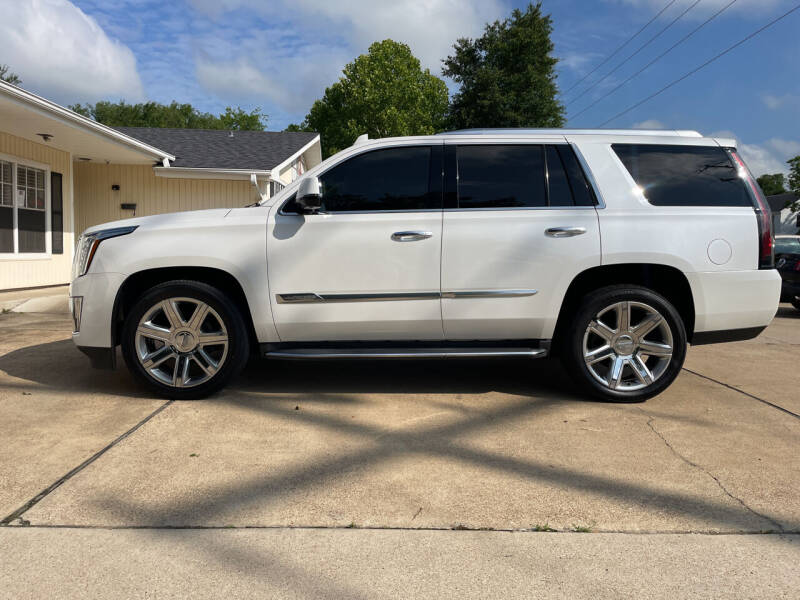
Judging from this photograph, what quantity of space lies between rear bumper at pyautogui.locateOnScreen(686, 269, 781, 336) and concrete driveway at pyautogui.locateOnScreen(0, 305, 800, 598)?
0.66m

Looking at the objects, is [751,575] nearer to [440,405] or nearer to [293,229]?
[440,405]

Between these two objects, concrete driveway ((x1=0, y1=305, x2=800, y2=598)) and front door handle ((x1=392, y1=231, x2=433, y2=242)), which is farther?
front door handle ((x1=392, y1=231, x2=433, y2=242))

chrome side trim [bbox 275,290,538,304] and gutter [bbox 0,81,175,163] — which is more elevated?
gutter [bbox 0,81,175,163]

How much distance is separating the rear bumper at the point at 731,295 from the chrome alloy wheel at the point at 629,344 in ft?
0.99

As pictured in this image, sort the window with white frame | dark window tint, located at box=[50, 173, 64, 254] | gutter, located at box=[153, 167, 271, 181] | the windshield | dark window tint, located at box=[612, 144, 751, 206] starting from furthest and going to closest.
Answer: gutter, located at box=[153, 167, 271, 181], dark window tint, located at box=[50, 173, 64, 254], the windshield, the window with white frame, dark window tint, located at box=[612, 144, 751, 206]

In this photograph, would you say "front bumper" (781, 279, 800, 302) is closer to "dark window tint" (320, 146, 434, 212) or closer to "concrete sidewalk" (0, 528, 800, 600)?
"dark window tint" (320, 146, 434, 212)

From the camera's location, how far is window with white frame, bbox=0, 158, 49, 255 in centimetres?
→ 1167

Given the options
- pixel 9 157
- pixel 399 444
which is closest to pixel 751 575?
pixel 399 444

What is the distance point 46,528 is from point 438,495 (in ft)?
5.58

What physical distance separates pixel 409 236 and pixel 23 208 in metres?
11.2

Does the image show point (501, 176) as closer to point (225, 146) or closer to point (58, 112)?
point (58, 112)

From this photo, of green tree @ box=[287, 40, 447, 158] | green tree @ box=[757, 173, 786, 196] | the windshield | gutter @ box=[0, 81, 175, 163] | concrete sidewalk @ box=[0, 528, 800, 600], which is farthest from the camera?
green tree @ box=[757, 173, 786, 196]

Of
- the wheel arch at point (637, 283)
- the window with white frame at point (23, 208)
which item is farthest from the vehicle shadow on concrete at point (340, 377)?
the window with white frame at point (23, 208)

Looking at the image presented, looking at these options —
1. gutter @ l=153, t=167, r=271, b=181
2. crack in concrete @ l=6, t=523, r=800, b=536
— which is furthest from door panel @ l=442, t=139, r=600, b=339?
gutter @ l=153, t=167, r=271, b=181
